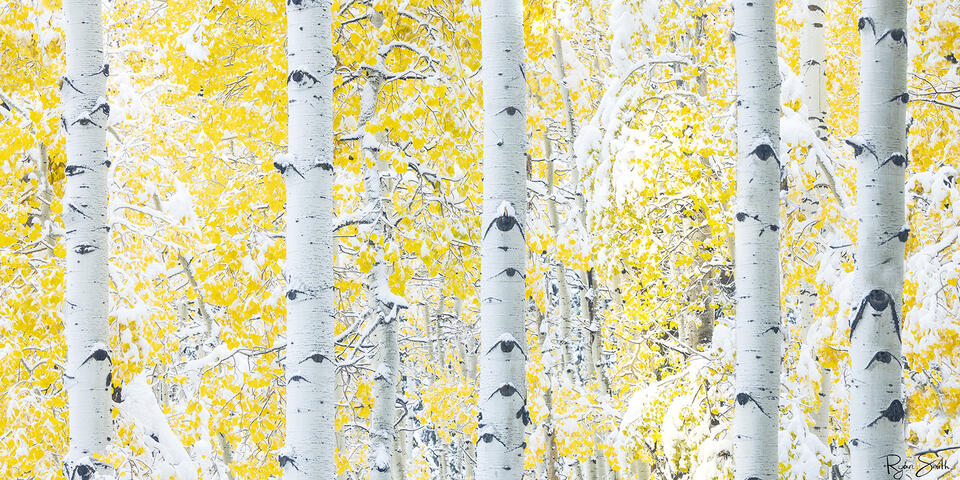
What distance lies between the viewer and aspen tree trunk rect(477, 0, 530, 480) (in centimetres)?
461

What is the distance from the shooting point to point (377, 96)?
22.2 ft

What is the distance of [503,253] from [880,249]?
6.11 ft

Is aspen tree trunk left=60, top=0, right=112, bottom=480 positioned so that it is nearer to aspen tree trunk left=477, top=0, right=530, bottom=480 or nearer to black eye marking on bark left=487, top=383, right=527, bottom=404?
aspen tree trunk left=477, top=0, right=530, bottom=480

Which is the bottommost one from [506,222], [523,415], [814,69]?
[523,415]

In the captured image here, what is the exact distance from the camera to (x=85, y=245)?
5.37 meters

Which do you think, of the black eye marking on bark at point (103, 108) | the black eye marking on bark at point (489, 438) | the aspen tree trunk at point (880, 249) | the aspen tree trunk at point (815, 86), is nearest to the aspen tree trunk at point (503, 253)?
the black eye marking on bark at point (489, 438)

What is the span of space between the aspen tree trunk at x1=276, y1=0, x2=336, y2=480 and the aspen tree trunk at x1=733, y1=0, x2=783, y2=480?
7.72ft

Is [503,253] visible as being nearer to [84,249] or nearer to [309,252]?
[309,252]

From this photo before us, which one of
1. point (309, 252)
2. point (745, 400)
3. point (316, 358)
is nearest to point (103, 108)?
point (309, 252)

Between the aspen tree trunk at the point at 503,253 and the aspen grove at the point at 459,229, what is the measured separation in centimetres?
2

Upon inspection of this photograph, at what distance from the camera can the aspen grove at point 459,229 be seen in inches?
167

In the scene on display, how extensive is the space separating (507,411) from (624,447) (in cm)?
475

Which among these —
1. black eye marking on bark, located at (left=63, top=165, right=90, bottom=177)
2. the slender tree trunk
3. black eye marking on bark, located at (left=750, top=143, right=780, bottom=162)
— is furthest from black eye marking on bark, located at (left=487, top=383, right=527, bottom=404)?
black eye marking on bark, located at (left=63, top=165, right=90, bottom=177)

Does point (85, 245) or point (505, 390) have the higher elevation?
point (85, 245)
